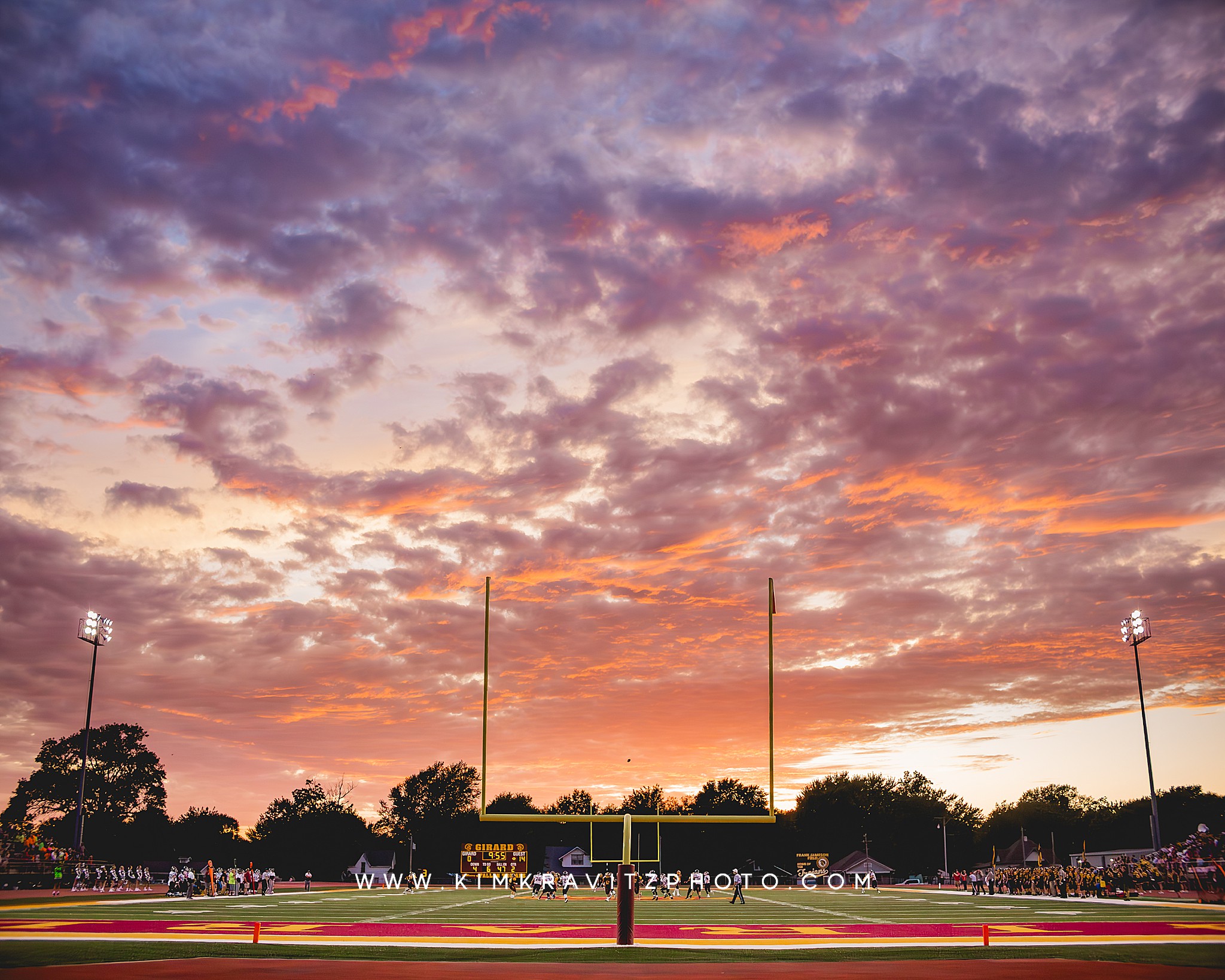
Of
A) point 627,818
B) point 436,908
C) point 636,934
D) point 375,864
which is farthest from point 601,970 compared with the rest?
point 375,864

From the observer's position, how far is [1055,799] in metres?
137

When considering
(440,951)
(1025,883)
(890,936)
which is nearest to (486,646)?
(440,951)

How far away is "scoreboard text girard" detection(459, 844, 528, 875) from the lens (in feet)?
208

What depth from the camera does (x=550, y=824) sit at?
83.8 m

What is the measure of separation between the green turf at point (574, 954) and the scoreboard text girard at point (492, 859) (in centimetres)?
4683

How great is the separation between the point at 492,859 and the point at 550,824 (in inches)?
792

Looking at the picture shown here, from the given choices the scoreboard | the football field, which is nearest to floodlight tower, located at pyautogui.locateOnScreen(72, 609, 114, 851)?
the football field

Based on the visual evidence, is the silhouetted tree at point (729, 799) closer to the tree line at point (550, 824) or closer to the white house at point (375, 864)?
the tree line at point (550, 824)

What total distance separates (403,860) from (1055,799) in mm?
91819

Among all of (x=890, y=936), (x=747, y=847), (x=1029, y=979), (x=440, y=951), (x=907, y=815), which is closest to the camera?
(x=1029, y=979)

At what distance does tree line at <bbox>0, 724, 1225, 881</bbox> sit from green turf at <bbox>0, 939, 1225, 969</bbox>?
53.9 meters

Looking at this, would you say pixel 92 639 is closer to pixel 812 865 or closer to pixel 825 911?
pixel 825 911

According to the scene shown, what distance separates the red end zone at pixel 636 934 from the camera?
19.7 meters

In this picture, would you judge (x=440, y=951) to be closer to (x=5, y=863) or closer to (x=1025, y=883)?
(x=5, y=863)
